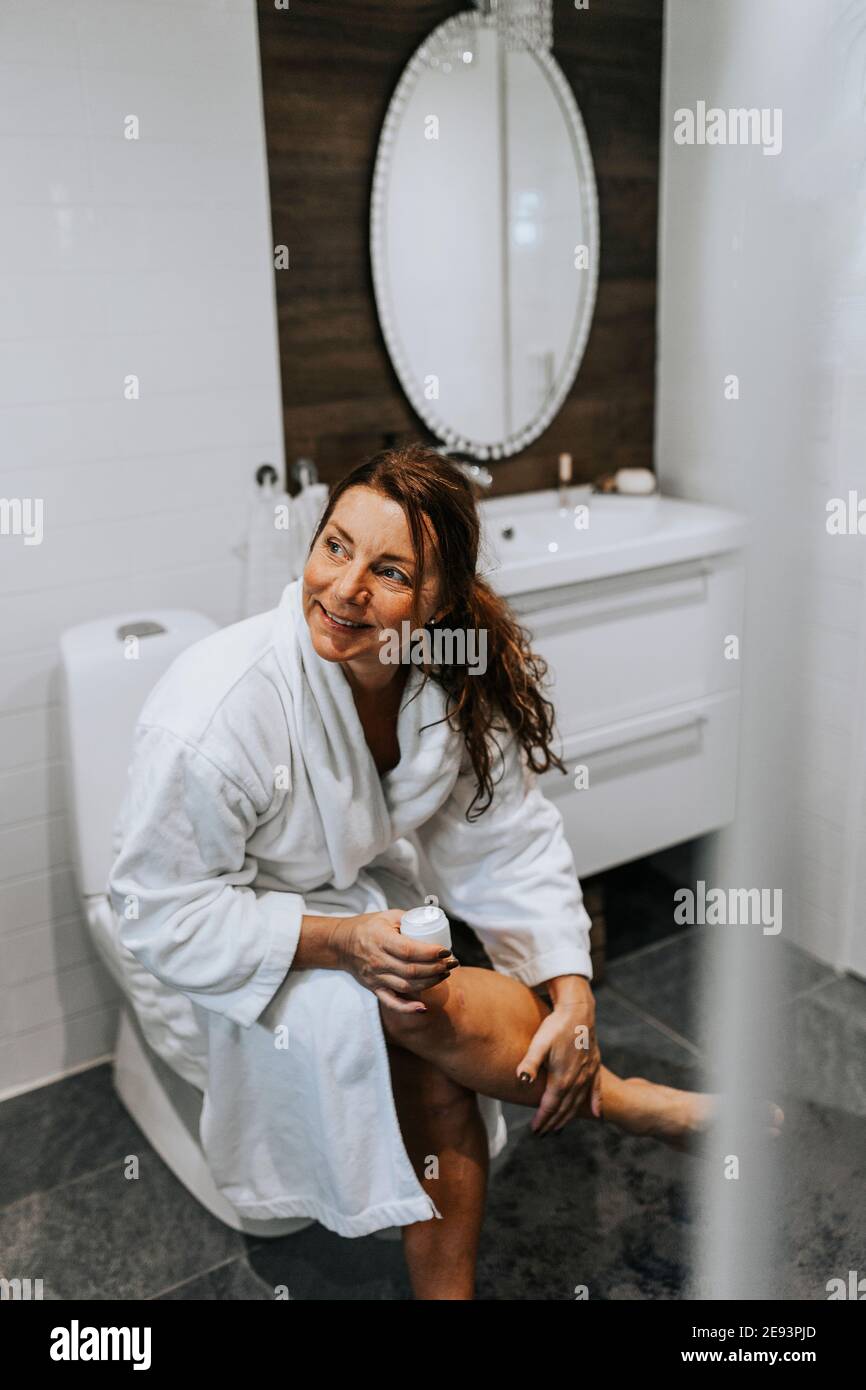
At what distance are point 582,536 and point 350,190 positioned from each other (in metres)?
0.63

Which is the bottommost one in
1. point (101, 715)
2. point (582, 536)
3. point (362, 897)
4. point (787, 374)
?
point (362, 897)

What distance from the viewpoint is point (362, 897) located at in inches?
50.5

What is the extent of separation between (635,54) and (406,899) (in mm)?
986

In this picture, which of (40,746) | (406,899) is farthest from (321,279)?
(406,899)

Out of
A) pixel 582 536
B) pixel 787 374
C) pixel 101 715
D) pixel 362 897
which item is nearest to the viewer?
pixel 787 374

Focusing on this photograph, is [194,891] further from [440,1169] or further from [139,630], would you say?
[139,630]

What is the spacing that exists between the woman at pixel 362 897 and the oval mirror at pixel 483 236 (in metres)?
0.76

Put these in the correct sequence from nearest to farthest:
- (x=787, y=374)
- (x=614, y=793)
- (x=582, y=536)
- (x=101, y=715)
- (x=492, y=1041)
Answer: (x=787, y=374) < (x=492, y=1041) < (x=101, y=715) < (x=614, y=793) < (x=582, y=536)

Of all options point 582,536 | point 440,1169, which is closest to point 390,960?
point 440,1169

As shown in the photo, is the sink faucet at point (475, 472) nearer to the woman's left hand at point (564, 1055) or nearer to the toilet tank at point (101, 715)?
the toilet tank at point (101, 715)

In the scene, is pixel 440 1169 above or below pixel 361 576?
below

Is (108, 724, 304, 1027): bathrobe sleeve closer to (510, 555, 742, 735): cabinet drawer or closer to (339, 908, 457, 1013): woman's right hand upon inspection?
(339, 908, 457, 1013): woman's right hand
